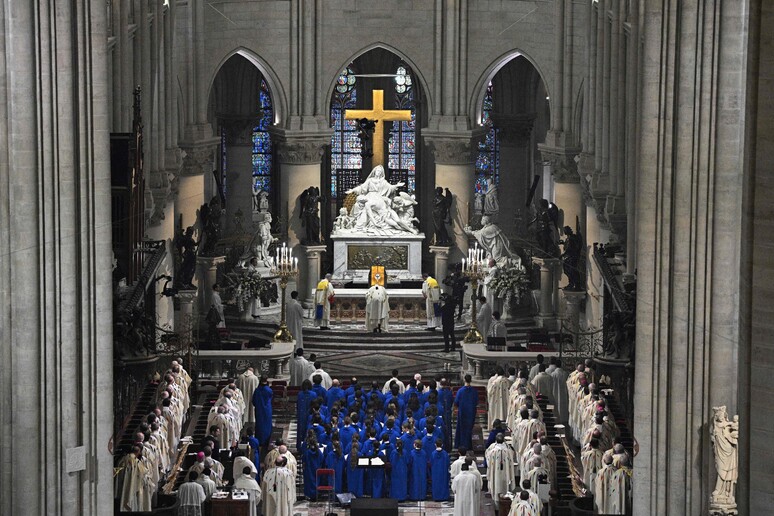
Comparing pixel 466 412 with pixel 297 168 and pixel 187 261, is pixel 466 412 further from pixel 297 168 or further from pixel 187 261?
pixel 297 168

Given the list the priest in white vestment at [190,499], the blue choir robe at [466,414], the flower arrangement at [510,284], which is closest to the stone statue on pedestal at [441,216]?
the flower arrangement at [510,284]

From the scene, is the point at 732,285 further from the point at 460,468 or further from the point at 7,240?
the point at 7,240

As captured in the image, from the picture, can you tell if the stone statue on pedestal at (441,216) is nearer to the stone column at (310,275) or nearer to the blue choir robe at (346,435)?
the stone column at (310,275)

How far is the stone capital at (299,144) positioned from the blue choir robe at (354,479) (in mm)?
15649

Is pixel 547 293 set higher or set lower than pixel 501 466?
higher

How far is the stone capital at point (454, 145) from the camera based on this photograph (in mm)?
45031

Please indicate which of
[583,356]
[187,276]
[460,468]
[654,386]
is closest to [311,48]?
[187,276]

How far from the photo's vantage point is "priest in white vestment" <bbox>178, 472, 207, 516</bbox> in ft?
88.2

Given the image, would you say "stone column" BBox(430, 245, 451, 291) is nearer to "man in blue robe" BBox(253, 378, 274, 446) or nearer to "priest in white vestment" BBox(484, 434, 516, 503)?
"man in blue robe" BBox(253, 378, 274, 446)

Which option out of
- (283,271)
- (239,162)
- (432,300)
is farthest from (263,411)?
(239,162)

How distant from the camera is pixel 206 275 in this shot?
4291cm

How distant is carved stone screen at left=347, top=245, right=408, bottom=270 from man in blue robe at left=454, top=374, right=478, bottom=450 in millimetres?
10821

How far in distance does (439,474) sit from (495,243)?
1349cm

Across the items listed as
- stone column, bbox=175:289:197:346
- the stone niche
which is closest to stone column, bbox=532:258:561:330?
the stone niche
